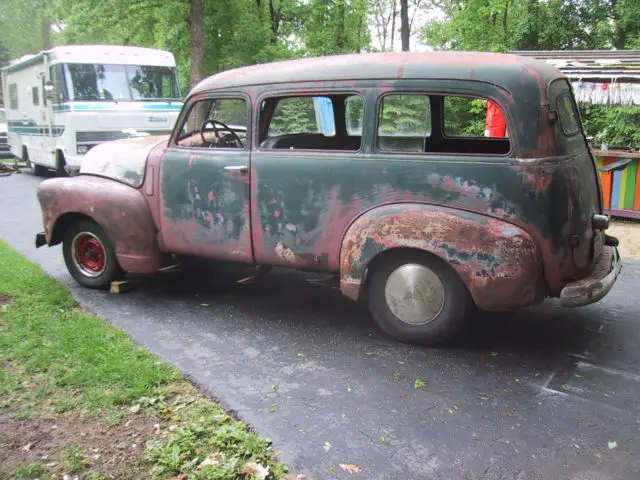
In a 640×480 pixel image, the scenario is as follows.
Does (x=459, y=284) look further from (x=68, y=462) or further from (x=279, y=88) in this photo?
(x=68, y=462)

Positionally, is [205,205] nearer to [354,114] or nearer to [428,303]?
[354,114]

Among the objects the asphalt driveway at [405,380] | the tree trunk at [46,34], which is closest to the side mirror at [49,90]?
the asphalt driveway at [405,380]

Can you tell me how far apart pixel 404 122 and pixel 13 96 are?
48.1ft

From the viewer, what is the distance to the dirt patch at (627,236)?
7.22 metres

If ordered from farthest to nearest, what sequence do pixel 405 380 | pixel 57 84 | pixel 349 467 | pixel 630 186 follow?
pixel 57 84 < pixel 630 186 < pixel 405 380 < pixel 349 467

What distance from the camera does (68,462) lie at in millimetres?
2879

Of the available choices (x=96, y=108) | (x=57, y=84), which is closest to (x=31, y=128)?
(x=57, y=84)

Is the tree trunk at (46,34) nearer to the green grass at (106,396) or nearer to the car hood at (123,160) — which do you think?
the car hood at (123,160)

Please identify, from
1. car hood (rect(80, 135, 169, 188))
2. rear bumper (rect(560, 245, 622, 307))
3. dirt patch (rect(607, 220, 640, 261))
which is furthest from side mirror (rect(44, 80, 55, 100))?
rear bumper (rect(560, 245, 622, 307))

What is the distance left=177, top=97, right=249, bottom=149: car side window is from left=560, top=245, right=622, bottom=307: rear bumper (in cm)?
286

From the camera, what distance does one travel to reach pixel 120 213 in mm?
5195

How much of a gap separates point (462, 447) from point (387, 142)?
2330 mm

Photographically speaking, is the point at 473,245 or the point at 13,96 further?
the point at 13,96

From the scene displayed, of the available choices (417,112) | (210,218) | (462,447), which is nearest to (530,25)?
(417,112)
